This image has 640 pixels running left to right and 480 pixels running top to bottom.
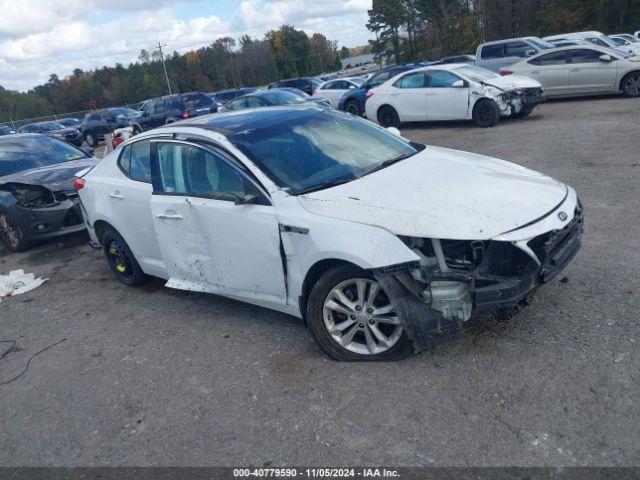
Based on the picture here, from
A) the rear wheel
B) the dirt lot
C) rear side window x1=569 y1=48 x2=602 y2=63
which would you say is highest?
rear side window x1=569 y1=48 x2=602 y2=63

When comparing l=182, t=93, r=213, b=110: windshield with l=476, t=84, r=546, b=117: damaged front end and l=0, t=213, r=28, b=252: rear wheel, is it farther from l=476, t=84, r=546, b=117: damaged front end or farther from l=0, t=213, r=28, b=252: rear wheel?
l=0, t=213, r=28, b=252: rear wheel

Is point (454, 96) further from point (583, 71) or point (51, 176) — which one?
point (51, 176)

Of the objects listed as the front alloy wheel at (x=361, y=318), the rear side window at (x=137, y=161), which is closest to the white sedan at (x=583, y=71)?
the rear side window at (x=137, y=161)

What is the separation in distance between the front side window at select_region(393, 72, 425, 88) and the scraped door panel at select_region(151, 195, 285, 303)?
33.6ft

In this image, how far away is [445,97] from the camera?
1298 centimetres

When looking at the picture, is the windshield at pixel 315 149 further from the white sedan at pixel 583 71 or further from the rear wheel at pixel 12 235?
the white sedan at pixel 583 71

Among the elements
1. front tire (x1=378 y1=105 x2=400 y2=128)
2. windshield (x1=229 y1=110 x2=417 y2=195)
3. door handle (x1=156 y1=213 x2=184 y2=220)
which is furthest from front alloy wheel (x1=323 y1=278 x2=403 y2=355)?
front tire (x1=378 y1=105 x2=400 y2=128)

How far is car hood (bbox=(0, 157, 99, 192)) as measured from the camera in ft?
24.8

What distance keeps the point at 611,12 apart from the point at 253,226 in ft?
165

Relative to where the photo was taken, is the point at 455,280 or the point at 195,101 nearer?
the point at 455,280

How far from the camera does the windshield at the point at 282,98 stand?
1680 centimetres

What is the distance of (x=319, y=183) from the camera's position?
3.98 meters

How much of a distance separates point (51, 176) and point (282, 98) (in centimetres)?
1032

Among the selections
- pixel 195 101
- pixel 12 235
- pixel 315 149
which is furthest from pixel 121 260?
pixel 195 101
